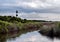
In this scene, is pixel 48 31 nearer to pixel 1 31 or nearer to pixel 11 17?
pixel 1 31

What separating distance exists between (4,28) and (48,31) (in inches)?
542

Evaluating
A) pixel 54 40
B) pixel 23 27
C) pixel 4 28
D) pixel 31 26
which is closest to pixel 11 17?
pixel 31 26

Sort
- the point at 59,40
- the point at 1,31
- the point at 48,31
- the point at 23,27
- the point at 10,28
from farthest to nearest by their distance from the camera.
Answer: the point at 23,27 < the point at 10,28 < the point at 1,31 < the point at 48,31 < the point at 59,40

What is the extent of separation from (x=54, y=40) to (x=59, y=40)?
0.90m

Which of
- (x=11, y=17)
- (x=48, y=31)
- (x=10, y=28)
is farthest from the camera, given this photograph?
(x=11, y=17)

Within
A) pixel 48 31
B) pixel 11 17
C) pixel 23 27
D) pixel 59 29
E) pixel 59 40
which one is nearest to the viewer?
pixel 59 40

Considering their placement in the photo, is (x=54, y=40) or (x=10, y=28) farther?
(x=10, y=28)

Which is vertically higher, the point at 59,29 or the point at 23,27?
the point at 59,29

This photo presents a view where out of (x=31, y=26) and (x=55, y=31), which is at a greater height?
(x=55, y=31)

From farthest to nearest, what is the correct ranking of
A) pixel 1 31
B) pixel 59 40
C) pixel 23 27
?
pixel 23 27 → pixel 1 31 → pixel 59 40

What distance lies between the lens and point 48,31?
4112 centimetres

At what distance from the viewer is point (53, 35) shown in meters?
37.6

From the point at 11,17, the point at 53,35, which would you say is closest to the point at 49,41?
the point at 53,35

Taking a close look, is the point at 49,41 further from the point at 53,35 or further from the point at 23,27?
the point at 23,27
